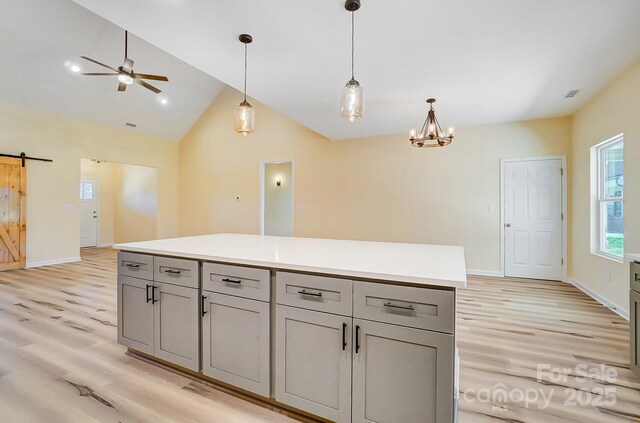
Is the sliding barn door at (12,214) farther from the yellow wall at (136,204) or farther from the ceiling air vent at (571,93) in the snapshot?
the ceiling air vent at (571,93)

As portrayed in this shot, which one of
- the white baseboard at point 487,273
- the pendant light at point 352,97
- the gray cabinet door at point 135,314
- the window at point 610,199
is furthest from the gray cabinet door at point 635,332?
the gray cabinet door at point 135,314

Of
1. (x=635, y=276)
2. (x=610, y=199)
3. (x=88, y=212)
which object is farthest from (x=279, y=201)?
(x=635, y=276)

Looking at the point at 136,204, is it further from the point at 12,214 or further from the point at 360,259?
the point at 360,259

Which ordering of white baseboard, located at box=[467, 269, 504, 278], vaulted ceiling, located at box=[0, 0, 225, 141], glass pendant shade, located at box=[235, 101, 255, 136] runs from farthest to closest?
white baseboard, located at box=[467, 269, 504, 278] < vaulted ceiling, located at box=[0, 0, 225, 141] < glass pendant shade, located at box=[235, 101, 255, 136]

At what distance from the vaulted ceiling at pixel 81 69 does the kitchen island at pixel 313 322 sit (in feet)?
14.9

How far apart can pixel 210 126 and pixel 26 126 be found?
10.8ft

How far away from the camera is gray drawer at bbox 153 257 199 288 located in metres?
1.85

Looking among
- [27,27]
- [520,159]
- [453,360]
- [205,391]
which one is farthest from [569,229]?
[27,27]

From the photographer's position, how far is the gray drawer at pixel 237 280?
1621mm

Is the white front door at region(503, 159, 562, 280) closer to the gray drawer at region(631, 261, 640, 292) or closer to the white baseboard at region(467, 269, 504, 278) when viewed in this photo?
the white baseboard at region(467, 269, 504, 278)

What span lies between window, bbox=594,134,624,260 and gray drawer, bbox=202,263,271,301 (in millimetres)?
3882

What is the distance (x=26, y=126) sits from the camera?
17.2 ft

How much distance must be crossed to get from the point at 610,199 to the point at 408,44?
306 cm

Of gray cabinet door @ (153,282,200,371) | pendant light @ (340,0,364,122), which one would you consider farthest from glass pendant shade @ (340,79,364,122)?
gray cabinet door @ (153,282,200,371)
